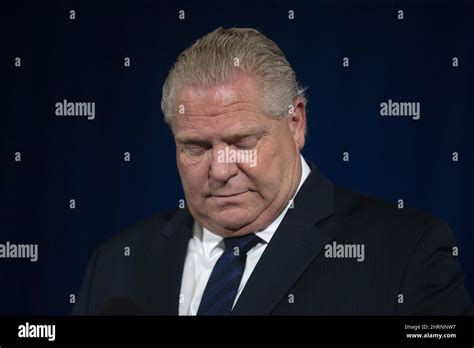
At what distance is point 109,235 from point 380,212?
819 mm

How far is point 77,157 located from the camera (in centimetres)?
243

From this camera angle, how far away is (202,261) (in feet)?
7.09

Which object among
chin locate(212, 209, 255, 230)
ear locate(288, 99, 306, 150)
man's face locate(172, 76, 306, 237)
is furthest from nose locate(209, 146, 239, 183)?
ear locate(288, 99, 306, 150)

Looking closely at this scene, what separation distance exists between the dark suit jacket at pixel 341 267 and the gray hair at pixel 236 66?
26 centimetres

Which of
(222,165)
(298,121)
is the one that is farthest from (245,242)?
(298,121)

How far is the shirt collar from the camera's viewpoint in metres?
2.13

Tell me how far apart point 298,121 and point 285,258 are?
1.32 feet

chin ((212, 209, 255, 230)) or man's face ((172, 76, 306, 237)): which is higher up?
man's face ((172, 76, 306, 237))

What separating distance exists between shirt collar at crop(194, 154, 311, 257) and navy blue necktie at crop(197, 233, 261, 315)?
2 cm

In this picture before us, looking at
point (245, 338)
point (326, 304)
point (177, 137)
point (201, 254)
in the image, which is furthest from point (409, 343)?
point (177, 137)

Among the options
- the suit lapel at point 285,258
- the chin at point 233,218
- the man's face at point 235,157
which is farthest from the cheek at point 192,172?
the suit lapel at point 285,258

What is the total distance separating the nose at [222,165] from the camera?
2076 millimetres

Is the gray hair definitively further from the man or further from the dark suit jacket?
the dark suit jacket

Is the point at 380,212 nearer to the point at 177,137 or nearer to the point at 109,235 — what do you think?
the point at 177,137
